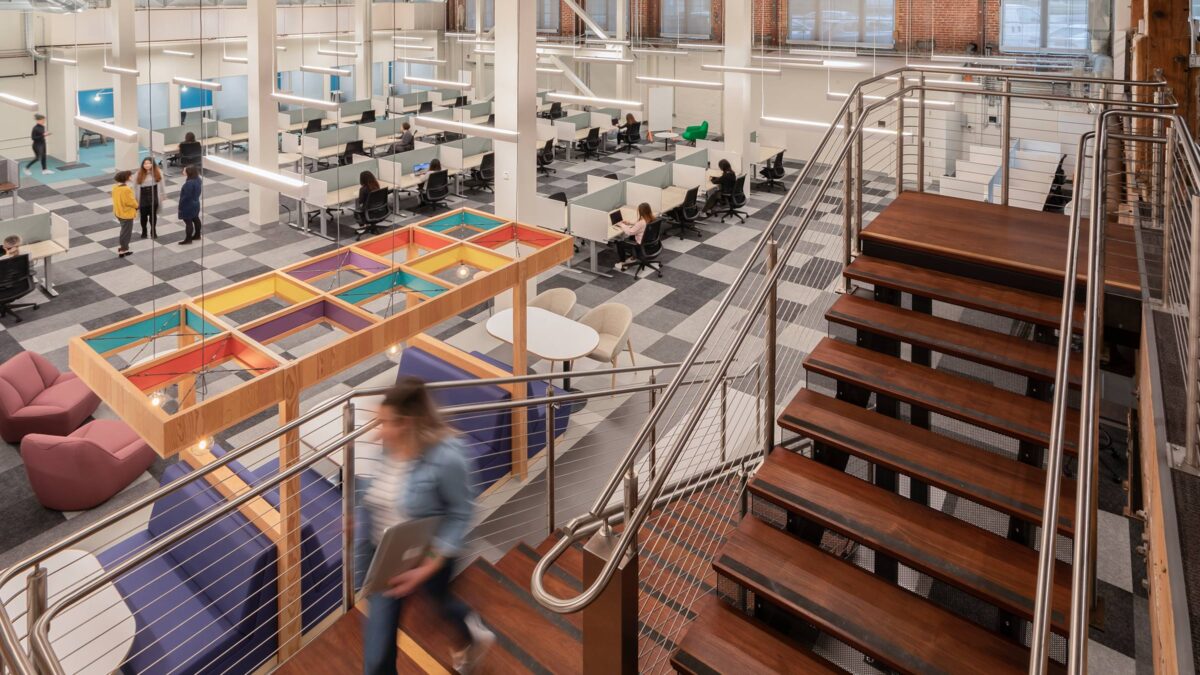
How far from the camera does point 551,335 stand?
20.4ft

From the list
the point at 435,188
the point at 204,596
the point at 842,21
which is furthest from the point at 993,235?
the point at 842,21

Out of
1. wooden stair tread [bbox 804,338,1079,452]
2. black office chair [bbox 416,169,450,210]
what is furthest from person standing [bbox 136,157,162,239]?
wooden stair tread [bbox 804,338,1079,452]

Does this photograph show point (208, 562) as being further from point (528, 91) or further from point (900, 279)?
point (528, 91)

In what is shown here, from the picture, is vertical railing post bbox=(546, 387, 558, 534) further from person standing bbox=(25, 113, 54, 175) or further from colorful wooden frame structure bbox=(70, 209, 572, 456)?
person standing bbox=(25, 113, 54, 175)

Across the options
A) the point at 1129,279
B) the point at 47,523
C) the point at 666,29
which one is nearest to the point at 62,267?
the point at 47,523

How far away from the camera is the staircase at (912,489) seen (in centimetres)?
233

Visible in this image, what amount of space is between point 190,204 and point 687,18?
466 inches

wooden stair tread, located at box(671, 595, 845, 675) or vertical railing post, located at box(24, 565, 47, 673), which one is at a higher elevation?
vertical railing post, located at box(24, 565, 47, 673)

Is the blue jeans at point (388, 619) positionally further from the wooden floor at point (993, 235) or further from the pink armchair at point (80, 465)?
the pink armchair at point (80, 465)

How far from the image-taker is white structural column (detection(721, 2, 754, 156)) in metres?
11.6

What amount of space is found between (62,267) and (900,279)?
974 cm

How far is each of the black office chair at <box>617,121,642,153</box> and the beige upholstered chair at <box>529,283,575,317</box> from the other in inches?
380

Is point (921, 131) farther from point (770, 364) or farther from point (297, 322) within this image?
point (297, 322)

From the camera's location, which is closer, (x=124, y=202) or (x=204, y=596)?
(x=204, y=596)
